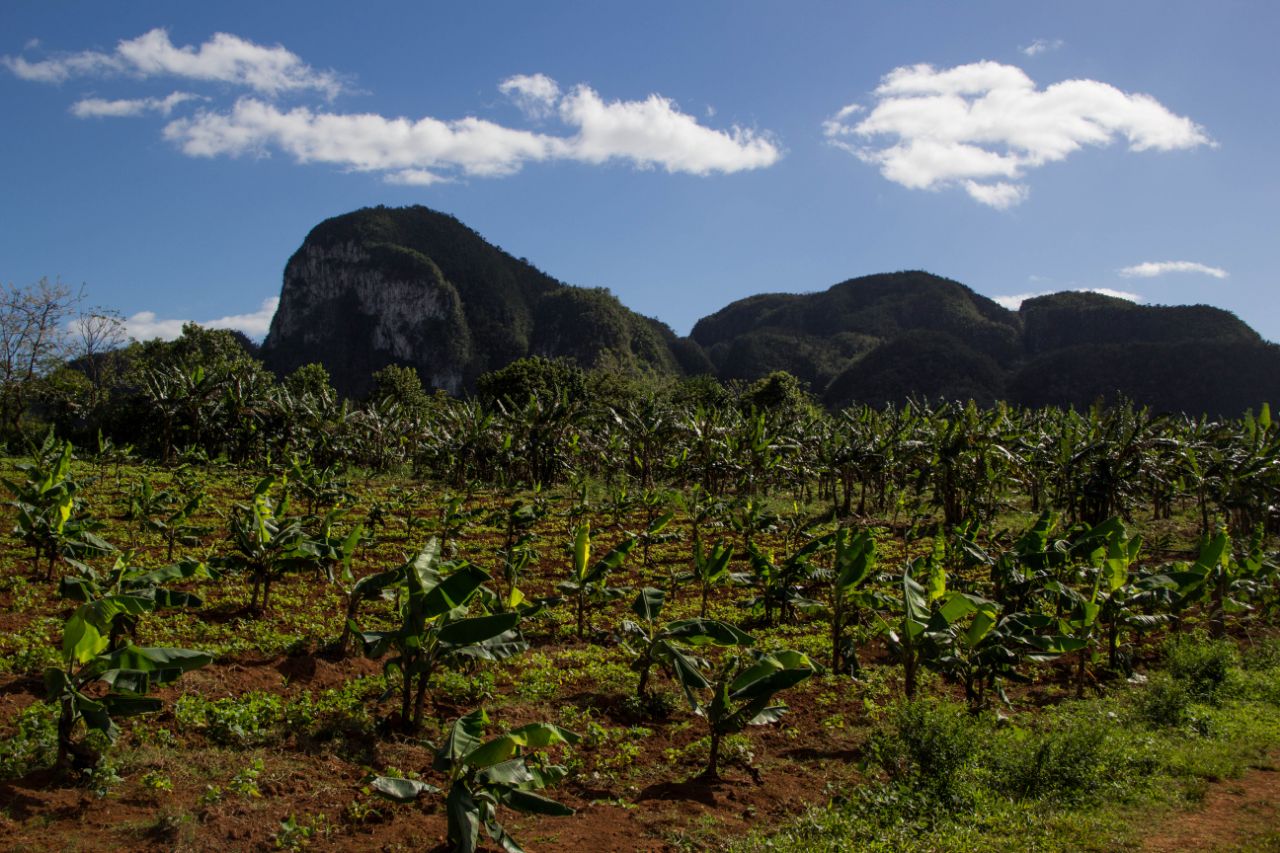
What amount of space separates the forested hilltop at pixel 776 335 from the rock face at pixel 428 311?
0.33 m

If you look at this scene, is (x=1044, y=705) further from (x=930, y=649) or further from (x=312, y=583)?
(x=312, y=583)

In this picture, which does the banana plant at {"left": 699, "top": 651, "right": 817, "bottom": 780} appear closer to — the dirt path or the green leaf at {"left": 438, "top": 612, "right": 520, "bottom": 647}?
the green leaf at {"left": 438, "top": 612, "right": 520, "bottom": 647}

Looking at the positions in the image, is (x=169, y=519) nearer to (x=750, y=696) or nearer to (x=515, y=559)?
(x=515, y=559)

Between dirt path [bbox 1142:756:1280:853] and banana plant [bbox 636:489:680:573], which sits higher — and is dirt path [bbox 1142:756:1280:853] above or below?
below

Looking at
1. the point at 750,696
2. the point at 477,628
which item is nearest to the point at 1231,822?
the point at 750,696

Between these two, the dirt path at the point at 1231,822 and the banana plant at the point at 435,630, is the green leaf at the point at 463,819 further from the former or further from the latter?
the dirt path at the point at 1231,822

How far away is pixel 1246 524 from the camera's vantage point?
1898 centimetres

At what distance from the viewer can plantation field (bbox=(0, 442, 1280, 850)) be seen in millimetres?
4543

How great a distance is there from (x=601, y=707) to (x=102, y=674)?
3829 millimetres

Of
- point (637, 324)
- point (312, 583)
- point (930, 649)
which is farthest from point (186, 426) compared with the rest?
point (637, 324)

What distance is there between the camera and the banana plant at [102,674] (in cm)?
446

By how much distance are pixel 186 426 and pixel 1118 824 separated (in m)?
27.0

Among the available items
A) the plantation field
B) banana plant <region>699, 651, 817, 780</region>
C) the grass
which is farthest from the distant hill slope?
banana plant <region>699, 651, 817, 780</region>

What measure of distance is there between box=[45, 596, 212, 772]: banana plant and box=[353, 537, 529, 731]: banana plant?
1.27 metres
